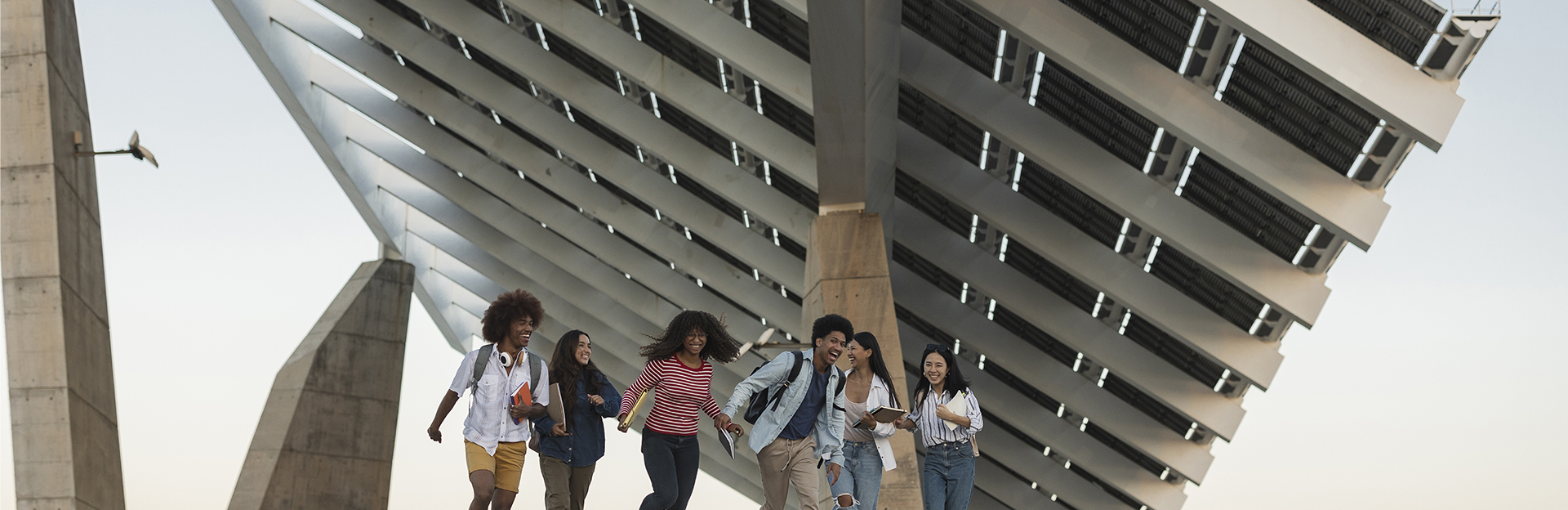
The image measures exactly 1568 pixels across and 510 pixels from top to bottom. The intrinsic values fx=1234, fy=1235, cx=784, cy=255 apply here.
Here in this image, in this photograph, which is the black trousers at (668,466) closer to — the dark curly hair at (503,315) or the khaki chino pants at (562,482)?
the khaki chino pants at (562,482)

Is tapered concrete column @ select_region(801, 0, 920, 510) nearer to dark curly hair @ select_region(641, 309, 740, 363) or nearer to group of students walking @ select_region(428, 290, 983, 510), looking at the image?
dark curly hair @ select_region(641, 309, 740, 363)

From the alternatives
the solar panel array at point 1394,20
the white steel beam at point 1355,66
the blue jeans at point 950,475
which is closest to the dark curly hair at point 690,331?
the blue jeans at point 950,475

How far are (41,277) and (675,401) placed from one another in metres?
6.53

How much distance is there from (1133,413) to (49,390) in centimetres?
1371

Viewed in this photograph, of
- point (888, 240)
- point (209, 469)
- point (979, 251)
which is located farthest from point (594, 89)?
point (209, 469)

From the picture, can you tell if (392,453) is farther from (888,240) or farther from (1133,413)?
(1133,413)

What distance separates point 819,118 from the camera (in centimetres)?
1039

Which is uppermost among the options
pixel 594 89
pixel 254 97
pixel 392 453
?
pixel 254 97

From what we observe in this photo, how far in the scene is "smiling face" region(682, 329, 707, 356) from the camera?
6621 millimetres

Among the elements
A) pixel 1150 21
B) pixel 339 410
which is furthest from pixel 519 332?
pixel 339 410

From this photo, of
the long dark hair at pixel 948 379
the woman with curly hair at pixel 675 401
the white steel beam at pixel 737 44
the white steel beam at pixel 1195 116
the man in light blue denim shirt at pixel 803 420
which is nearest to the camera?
the man in light blue denim shirt at pixel 803 420

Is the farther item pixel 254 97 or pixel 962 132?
pixel 254 97

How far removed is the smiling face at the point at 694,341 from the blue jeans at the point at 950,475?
151 centimetres

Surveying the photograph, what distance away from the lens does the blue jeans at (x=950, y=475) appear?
281 inches
